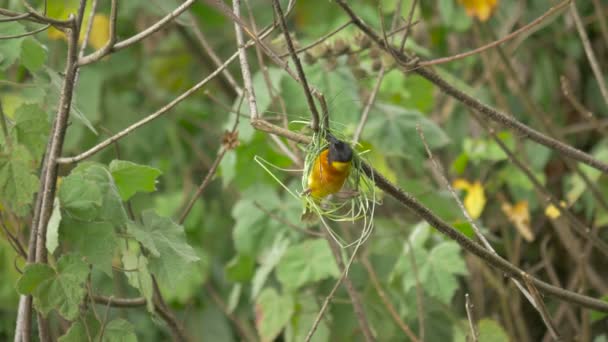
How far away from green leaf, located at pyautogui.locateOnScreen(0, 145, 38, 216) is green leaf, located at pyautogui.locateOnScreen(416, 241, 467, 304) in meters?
1.05

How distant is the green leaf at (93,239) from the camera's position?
1.37 meters

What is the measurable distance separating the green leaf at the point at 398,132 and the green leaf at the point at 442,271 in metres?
0.27

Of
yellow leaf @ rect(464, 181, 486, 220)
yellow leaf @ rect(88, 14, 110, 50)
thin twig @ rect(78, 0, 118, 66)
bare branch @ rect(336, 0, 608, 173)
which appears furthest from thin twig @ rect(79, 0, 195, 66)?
yellow leaf @ rect(88, 14, 110, 50)

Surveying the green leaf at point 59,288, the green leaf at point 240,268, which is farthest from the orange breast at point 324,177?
the green leaf at point 240,268

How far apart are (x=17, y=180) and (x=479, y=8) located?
1.66m

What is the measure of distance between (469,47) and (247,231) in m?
1.50

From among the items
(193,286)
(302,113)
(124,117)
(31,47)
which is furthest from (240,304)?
(31,47)

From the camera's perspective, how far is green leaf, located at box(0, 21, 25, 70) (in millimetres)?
1504

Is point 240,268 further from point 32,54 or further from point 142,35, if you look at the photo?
point 142,35

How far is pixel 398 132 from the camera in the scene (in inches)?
85.7

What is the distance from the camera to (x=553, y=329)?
1.39 m

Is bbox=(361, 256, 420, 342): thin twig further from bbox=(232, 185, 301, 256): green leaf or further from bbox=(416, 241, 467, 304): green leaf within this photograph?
bbox=(232, 185, 301, 256): green leaf

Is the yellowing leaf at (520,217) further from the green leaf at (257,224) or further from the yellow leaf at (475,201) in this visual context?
the green leaf at (257,224)

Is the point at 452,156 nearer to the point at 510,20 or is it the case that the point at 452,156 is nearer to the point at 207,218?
the point at 510,20
